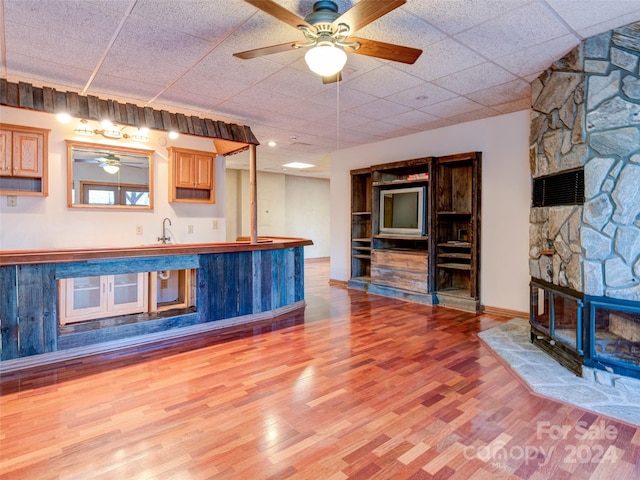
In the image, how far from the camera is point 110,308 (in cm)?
377

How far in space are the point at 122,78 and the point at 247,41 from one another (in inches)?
59.9

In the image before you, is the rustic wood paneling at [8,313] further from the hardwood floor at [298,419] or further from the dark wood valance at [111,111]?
the dark wood valance at [111,111]

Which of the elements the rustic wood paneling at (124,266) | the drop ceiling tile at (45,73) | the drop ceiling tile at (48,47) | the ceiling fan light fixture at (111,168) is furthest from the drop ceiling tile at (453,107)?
the ceiling fan light fixture at (111,168)

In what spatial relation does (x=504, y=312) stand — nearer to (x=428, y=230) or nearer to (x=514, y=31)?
(x=428, y=230)

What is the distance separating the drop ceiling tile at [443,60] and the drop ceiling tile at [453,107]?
0.84m

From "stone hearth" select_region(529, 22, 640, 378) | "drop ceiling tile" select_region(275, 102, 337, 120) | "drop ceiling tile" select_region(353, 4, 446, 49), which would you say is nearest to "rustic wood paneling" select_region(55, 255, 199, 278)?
"drop ceiling tile" select_region(275, 102, 337, 120)

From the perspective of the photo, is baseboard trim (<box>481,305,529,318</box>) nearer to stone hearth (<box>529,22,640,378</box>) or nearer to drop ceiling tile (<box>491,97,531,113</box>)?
stone hearth (<box>529,22,640,378</box>)

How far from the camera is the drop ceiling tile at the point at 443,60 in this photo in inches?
117

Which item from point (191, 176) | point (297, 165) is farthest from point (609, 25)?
point (297, 165)

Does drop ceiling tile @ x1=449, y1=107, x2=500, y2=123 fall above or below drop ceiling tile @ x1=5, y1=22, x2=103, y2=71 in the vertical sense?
above

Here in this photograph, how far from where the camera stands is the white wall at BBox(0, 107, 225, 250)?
412 cm

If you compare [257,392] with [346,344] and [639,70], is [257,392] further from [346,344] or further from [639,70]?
[639,70]

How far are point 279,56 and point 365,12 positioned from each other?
1.22 m

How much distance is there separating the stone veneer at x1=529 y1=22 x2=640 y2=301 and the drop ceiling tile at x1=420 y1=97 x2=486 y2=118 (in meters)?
1.19
